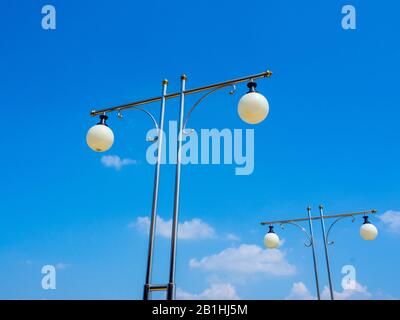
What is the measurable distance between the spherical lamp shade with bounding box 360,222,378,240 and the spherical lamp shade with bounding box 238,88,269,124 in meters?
8.35

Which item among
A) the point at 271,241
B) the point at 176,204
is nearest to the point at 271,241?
the point at 271,241

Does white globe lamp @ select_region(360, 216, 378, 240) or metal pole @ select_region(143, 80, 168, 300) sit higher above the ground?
white globe lamp @ select_region(360, 216, 378, 240)

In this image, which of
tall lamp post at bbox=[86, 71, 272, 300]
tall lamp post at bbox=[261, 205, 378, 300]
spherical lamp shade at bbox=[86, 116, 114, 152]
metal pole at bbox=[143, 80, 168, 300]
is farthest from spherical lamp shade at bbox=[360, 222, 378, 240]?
spherical lamp shade at bbox=[86, 116, 114, 152]

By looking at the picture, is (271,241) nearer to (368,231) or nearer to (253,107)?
(368,231)

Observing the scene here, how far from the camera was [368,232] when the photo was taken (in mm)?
12414

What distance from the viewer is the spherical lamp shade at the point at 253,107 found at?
19.9 ft

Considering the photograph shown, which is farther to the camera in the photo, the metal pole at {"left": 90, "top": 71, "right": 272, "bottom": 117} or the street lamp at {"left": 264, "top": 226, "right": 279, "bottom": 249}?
the street lamp at {"left": 264, "top": 226, "right": 279, "bottom": 249}

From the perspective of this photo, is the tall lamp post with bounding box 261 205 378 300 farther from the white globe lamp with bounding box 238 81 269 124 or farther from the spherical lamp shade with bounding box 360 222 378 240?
the white globe lamp with bounding box 238 81 269 124

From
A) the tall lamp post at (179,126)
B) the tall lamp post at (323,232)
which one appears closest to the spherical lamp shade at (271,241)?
the tall lamp post at (323,232)

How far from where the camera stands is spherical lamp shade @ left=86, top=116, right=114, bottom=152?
6836 mm

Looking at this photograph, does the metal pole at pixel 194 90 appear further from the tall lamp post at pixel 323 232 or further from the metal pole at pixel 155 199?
the tall lamp post at pixel 323 232
